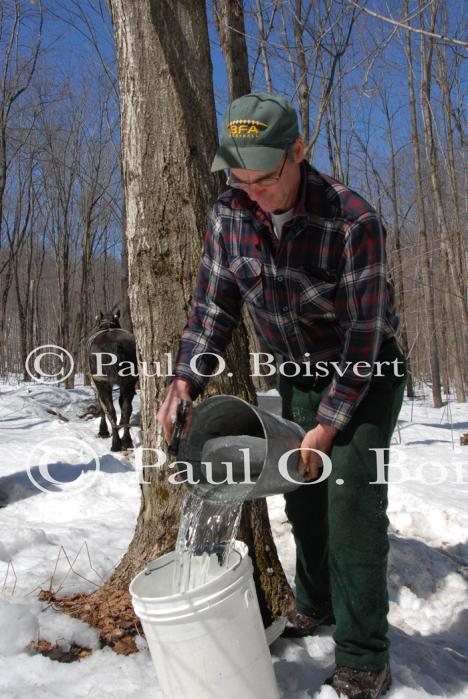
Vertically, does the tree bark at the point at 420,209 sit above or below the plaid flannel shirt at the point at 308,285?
above

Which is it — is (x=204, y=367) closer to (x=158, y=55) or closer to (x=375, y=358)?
(x=375, y=358)

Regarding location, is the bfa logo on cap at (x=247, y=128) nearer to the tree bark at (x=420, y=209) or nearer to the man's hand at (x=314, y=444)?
the man's hand at (x=314, y=444)

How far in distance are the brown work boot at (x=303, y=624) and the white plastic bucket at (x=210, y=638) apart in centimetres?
62

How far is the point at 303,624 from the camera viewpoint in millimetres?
2391

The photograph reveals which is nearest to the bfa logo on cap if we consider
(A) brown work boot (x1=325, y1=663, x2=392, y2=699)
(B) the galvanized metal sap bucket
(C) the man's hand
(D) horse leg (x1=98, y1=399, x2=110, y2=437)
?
(B) the galvanized metal sap bucket

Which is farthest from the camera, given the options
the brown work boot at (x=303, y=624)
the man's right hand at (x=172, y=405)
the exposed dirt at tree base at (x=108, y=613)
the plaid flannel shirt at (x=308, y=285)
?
the brown work boot at (x=303, y=624)

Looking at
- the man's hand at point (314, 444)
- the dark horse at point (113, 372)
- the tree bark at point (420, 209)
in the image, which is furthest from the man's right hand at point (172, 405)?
the tree bark at point (420, 209)

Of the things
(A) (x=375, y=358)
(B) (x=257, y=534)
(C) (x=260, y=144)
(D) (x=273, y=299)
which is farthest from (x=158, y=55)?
(B) (x=257, y=534)

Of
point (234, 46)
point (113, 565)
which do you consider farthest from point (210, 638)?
point (234, 46)

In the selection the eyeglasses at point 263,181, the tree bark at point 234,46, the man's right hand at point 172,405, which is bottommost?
the man's right hand at point 172,405

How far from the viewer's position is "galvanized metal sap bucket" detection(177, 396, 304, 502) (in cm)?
184

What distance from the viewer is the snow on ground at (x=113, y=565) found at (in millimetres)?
2049

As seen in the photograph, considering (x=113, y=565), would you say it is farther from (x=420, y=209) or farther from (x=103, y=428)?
(x=420, y=209)

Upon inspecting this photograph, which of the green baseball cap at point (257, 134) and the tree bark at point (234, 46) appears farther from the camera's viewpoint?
the tree bark at point (234, 46)
